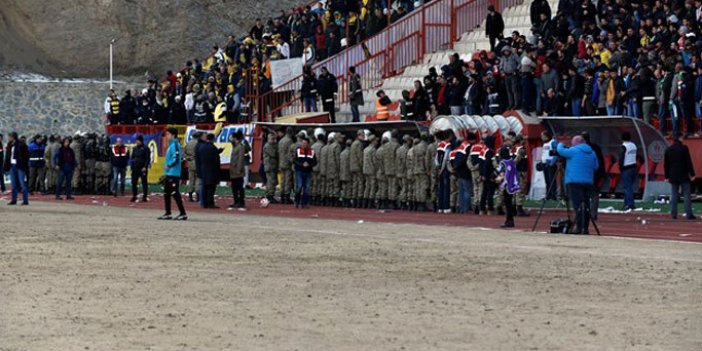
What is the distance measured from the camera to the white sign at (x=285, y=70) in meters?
53.7

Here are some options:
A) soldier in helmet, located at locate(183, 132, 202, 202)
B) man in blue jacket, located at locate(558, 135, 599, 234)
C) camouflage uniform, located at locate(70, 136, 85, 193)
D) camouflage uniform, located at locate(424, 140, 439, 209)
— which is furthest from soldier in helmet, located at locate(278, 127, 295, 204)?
man in blue jacket, located at locate(558, 135, 599, 234)

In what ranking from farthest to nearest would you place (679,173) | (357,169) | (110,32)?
(110,32)
(357,169)
(679,173)

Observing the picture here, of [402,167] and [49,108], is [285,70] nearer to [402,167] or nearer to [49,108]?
[402,167]

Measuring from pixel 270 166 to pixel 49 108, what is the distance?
29.1 m

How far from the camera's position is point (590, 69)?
38781 millimetres

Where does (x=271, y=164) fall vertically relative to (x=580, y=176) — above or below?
above

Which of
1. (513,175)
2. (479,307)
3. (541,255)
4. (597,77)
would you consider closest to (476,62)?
(597,77)

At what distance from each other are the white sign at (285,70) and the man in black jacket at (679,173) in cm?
2315

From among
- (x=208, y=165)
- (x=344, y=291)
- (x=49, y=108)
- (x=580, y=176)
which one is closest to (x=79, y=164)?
(x=208, y=165)

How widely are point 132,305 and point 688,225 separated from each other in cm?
1560

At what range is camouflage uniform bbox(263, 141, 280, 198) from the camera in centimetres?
4100

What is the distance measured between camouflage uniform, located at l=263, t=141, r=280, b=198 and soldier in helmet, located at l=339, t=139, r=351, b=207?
1.90 meters

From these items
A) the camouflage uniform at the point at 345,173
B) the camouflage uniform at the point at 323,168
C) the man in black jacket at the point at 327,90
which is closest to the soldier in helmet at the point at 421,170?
the camouflage uniform at the point at 345,173

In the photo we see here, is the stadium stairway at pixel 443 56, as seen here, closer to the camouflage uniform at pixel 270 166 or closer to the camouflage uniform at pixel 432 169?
the camouflage uniform at pixel 270 166
